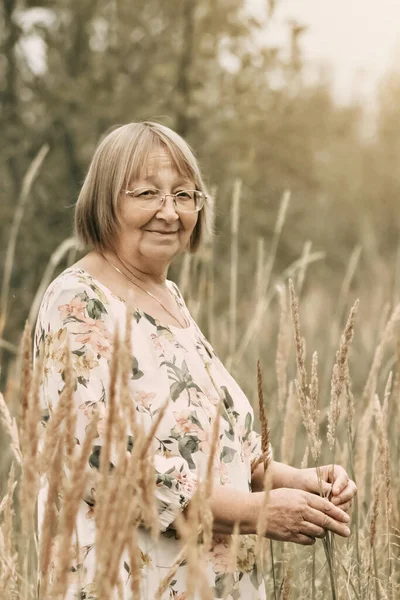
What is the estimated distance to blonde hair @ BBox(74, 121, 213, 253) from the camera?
210 cm

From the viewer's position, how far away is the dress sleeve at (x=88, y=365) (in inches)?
68.6

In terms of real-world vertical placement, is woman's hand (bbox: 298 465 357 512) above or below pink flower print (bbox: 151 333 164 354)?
below

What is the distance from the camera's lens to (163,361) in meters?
1.99

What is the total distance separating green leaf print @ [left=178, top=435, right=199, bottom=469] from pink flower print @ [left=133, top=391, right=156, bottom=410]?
111 millimetres

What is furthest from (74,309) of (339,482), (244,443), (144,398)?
(339,482)

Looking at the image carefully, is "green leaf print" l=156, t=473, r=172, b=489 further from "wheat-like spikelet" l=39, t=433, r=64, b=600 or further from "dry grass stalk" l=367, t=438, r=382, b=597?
"wheat-like spikelet" l=39, t=433, r=64, b=600

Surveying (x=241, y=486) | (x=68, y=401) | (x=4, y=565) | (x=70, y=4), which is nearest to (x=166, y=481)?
(x=241, y=486)

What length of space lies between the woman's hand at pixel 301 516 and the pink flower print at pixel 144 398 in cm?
32

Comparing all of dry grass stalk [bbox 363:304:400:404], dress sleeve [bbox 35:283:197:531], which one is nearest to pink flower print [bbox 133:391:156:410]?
dress sleeve [bbox 35:283:197:531]

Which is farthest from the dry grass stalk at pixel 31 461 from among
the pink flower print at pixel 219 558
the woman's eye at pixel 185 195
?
the woman's eye at pixel 185 195

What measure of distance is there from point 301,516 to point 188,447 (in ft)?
0.95

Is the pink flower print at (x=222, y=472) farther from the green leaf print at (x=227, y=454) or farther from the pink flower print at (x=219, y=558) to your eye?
the pink flower print at (x=219, y=558)

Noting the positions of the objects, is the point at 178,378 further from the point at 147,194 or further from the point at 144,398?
the point at 147,194

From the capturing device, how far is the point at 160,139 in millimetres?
2150
